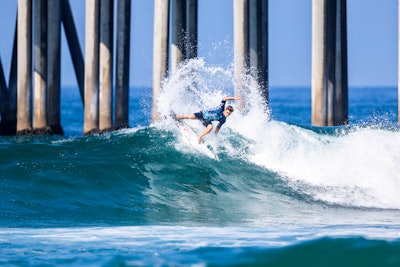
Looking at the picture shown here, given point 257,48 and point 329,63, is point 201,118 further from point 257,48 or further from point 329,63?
point 329,63

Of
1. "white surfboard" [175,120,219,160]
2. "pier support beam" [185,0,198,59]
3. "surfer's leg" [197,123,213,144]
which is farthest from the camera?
"pier support beam" [185,0,198,59]

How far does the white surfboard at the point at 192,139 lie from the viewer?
52.9 ft

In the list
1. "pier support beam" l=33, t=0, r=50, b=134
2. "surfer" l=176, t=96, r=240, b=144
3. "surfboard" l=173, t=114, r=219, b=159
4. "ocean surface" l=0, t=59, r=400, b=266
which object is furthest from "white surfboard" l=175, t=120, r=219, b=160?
"pier support beam" l=33, t=0, r=50, b=134

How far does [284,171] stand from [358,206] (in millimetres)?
2411

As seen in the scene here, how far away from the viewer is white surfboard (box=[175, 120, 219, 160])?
52.9 feet

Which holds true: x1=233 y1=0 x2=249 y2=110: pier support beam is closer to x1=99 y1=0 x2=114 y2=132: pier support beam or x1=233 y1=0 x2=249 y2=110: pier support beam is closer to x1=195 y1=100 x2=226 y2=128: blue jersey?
x1=99 y1=0 x2=114 y2=132: pier support beam

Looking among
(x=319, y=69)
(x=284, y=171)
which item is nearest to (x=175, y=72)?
(x=319, y=69)

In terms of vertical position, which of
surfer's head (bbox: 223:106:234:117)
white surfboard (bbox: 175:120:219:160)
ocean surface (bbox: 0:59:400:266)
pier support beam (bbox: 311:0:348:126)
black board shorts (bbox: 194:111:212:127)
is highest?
pier support beam (bbox: 311:0:348:126)

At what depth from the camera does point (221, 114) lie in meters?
15.3

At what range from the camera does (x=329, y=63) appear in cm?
1984

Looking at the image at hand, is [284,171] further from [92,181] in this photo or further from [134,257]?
[134,257]

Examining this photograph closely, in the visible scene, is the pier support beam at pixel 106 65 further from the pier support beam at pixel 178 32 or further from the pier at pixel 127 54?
the pier support beam at pixel 178 32

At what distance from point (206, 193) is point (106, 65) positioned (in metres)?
6.51

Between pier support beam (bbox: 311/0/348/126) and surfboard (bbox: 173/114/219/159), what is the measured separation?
10.9 ft
